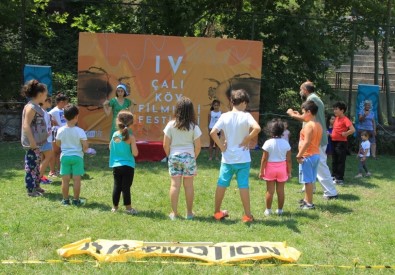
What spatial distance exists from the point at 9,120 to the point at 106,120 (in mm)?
2747

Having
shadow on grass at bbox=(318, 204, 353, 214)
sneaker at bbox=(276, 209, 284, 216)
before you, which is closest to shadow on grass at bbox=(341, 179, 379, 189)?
shadow on grass at bbox=(318, 204, 353, 214)

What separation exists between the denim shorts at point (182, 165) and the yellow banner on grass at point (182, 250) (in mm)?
1367

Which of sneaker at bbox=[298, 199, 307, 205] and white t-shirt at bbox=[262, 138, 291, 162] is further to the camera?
sneaker at bbox=[298, 199, 307, 205]

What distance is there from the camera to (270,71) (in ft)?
51.3

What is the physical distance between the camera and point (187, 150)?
6.70m

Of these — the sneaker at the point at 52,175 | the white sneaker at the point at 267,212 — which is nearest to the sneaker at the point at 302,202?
the white sneaker at the point at 267,212

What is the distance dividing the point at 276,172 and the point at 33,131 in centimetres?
356

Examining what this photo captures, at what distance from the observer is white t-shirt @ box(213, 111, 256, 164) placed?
6625 millimetres

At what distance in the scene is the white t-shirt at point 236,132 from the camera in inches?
261

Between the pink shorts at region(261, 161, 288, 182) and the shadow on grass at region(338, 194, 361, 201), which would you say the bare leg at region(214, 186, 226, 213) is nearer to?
the pink shorts at region(261, 161, 288, 182)

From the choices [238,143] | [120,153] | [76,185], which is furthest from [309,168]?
[76,185]

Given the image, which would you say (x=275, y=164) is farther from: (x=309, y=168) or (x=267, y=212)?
(x=309, y=168)

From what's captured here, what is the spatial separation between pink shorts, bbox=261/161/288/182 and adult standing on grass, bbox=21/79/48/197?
10.9 ft

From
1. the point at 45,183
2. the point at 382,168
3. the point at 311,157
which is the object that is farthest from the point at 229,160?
the point at 382,168
